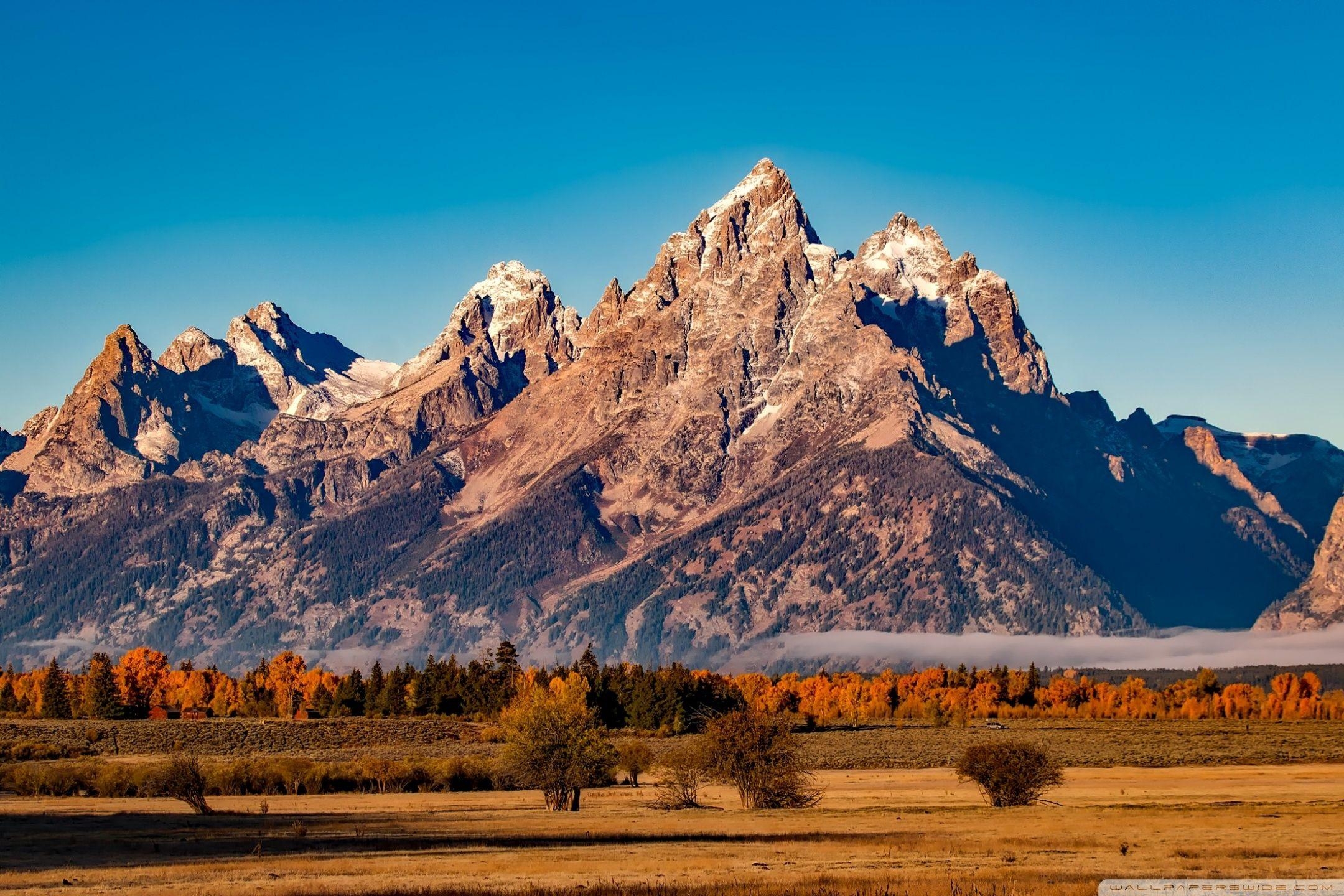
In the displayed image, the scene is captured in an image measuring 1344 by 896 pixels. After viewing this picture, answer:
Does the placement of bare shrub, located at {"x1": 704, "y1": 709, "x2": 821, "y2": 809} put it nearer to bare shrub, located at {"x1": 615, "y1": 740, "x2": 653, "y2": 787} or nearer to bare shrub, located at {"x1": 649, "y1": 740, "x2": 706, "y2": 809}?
bare shrub, located at {"x1": 649, "y1": 740, "x2": 706, "y2": 809}

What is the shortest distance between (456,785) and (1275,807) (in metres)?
72.3

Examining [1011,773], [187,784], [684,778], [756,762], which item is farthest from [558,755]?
[1011,773]

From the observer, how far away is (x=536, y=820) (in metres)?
97.6

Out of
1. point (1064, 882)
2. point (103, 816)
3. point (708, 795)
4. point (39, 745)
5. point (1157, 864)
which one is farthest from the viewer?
→ point (39, 745)

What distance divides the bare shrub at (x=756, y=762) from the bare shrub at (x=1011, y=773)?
38.6 ft

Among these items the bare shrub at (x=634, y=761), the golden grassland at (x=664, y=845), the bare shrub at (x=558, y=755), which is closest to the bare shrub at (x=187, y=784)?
the golden grassland at (x=664, y=845)

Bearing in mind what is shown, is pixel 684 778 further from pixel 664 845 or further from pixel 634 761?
pixel 634 761

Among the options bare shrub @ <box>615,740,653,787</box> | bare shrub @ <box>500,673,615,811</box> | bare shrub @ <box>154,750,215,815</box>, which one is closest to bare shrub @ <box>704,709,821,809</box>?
bare shrub @ <box>500,673,615,811</box>

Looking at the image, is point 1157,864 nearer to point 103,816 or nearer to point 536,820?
point 536,820

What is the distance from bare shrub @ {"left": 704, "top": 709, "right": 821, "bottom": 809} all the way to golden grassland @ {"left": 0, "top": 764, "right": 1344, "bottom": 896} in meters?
2.51

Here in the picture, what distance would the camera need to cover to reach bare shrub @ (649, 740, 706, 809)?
113 meters

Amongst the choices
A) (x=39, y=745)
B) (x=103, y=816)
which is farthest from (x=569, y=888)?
(x=39, y=745)

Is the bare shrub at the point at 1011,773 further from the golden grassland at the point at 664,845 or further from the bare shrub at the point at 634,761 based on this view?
the bare shrub at the point at 634,761

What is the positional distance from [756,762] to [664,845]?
119 ft
